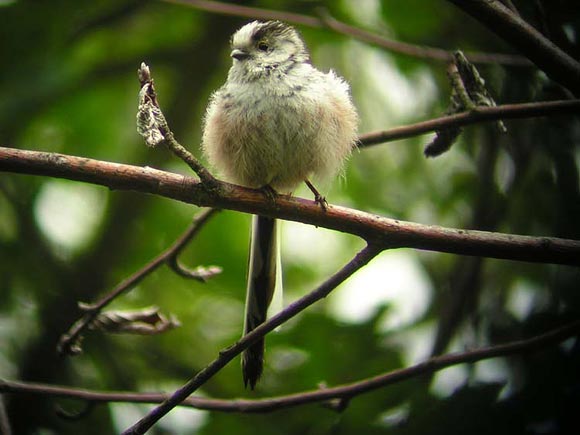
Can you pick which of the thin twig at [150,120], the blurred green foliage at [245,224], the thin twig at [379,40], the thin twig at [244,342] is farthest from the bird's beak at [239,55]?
the thin twig at [244,342]

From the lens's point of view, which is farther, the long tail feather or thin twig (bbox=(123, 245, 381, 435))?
the long tail feather

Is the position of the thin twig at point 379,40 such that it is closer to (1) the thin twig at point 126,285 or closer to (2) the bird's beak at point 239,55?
(2) the bird's beak at point 239,55

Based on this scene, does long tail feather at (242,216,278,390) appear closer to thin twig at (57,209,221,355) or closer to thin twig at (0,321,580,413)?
thin twig at (0,321,580,413)

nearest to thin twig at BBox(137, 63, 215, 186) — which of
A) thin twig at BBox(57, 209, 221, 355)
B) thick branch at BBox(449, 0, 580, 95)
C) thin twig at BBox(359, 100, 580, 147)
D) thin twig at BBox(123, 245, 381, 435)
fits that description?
thin twig at BBox(123, 245, 381, 435)

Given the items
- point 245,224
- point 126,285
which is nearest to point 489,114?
point 126,285

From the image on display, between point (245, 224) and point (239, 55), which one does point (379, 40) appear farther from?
point (245, 224)

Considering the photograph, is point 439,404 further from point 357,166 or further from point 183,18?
point 183,18
